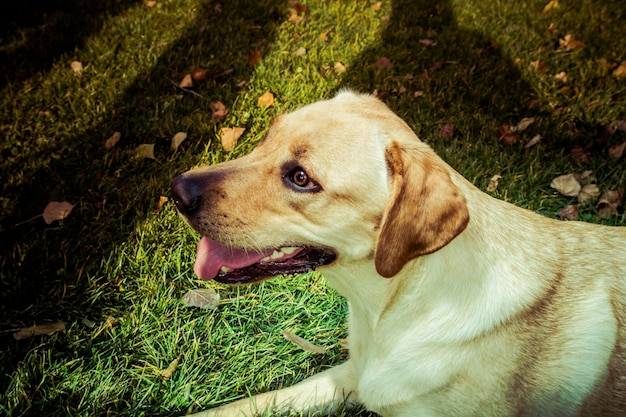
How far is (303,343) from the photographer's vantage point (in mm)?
2984

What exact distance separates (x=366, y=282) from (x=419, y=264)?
272 mm

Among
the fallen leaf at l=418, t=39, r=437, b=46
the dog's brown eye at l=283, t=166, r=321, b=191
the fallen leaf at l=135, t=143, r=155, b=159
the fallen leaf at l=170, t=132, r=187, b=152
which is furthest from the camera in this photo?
the fallen leaf at l=418, t=39, r=437, b=46

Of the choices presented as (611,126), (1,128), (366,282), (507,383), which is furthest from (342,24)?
(507,383)

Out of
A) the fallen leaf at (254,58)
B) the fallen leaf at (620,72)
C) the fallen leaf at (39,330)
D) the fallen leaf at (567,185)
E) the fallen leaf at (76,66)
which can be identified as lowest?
the fallen leaf at (39,330)

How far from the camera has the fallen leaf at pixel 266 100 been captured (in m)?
4.81

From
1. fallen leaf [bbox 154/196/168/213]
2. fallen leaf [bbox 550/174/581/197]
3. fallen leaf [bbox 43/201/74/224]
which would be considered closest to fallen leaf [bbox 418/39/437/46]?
fallen leaf [bbox 550/174/581/197]

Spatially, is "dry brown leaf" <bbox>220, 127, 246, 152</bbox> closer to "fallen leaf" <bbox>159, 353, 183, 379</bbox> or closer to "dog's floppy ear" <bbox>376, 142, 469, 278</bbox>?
"fallen leaf" <bbox>159, 353, 183, 379</bbox>

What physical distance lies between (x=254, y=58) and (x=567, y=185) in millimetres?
3373

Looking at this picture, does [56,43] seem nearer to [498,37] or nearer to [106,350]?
[106,350]

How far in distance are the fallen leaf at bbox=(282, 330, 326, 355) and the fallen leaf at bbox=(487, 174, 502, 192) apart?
1.91m

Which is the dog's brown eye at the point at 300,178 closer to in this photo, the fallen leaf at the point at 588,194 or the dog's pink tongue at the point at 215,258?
the dog's pink tongue at the point at 215,258

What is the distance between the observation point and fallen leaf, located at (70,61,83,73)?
5285 mm

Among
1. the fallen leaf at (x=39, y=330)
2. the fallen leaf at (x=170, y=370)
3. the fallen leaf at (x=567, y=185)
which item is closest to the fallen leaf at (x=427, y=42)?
the fallen leaf at (x=567, y=185)

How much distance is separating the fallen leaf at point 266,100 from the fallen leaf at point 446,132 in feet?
5.31
